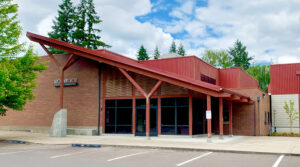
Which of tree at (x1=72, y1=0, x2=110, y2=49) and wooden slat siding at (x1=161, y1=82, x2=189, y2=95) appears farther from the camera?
tree at (x1=72, y1=0, x2=110, y2=49)

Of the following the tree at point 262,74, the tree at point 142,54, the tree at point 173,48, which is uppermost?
the tree at point 173,48

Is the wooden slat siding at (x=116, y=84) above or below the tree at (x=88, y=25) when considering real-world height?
below

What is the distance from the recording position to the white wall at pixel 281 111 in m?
27.5

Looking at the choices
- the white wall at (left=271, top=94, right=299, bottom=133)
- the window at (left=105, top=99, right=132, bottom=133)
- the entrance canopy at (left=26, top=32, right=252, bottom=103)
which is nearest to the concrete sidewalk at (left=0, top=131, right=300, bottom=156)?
the entrance canopy at (left=26, top=32, right=252, bottom=103)

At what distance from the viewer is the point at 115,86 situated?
23.0m

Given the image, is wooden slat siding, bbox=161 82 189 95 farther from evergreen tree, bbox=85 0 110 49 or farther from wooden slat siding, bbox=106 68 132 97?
evergreen tree, bbox=85 0 110 49

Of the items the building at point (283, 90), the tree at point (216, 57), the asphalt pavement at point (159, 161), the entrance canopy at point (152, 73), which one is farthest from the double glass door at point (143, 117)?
the tree at point (216, 57)

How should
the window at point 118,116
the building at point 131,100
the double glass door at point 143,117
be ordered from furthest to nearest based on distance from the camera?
the window at point 118,116 → the double glass door at point 143,117 → the building at point 131,100

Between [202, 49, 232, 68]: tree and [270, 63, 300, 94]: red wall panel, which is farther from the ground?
[202, 49, 232, 68]: tree

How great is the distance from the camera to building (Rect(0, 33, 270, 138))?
67.0ft

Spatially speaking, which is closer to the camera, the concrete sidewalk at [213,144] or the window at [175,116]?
the concrete sidewalk at [213,144]

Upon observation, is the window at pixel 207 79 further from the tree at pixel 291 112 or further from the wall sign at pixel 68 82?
the wall sign at pixel 68 82

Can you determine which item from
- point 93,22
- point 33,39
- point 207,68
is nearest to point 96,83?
point 33,39

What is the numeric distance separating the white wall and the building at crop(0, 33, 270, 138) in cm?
244
